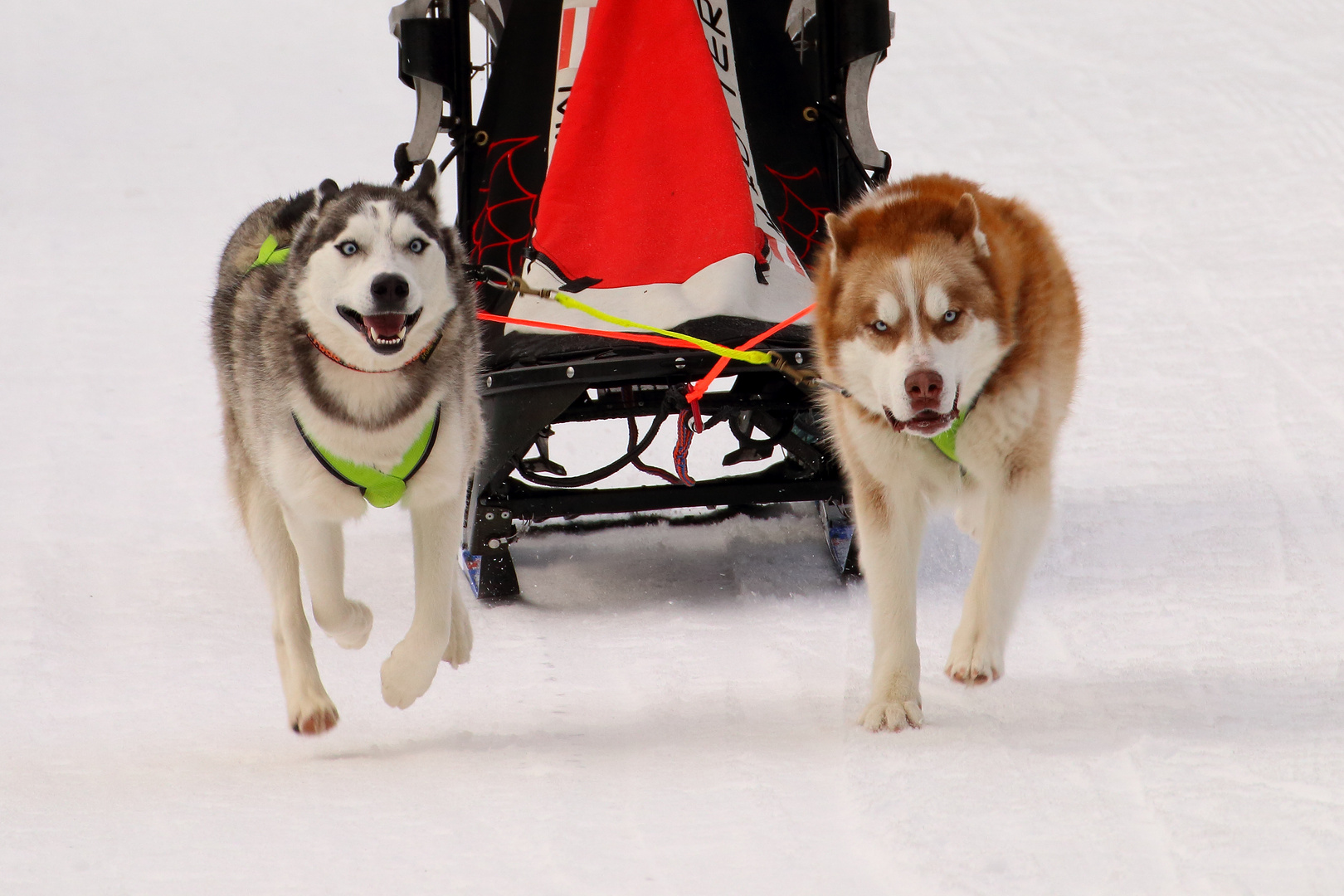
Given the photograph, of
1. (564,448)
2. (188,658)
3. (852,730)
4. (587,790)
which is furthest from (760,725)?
(564,448)

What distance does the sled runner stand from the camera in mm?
4176

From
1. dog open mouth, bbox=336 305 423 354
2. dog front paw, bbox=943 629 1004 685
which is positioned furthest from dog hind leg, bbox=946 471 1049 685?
dog open mouth, bbox=336 305 423 354

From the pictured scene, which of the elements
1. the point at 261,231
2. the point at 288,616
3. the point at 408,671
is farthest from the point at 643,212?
the point at 408,671

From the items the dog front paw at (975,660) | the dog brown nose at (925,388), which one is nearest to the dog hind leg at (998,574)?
the dog front paw at (975,660)

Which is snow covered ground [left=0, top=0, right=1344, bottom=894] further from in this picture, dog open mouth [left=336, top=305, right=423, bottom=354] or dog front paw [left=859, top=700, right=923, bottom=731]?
dog open mouth [left=336, top=305, right=423, bottom=354]

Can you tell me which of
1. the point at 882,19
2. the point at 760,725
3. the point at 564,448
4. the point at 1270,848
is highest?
the point at 882,19

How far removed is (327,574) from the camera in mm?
3115

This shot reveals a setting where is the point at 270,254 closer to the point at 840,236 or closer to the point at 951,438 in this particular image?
the point at 840,236

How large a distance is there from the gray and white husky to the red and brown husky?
0.85m

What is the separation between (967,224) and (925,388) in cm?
42

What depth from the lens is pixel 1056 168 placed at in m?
9.75

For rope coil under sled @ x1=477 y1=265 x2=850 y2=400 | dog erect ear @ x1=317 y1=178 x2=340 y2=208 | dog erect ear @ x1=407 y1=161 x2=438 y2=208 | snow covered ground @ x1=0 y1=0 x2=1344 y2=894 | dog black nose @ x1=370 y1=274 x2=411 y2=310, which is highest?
dog erect ear @ x1=317 y1=178 x2=340 y2=208

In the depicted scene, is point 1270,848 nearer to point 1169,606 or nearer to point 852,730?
→ point 852,730

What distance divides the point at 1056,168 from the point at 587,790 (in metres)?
7.82
